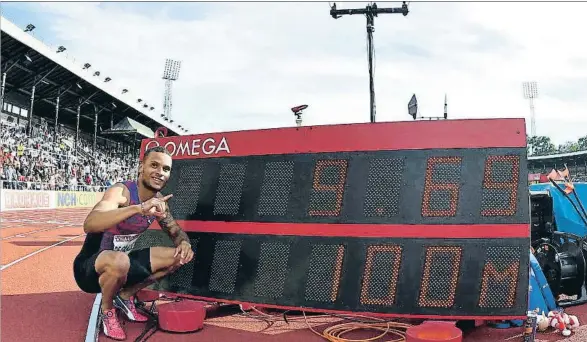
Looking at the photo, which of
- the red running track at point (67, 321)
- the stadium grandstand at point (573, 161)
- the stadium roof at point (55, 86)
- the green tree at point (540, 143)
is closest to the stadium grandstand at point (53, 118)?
the stadium roof at point (55, 86)

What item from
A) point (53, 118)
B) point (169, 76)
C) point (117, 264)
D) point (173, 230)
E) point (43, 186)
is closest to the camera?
point (117, 264)

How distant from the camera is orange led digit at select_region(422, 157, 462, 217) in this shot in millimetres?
4426

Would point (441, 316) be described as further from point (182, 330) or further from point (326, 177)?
point (182, 330)

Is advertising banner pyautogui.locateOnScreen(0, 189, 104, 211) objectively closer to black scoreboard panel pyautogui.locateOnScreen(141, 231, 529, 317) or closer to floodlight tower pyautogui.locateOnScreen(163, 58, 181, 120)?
black scoreboard panel pyautogui.locateOnScreen(141, 231, 529, 317)

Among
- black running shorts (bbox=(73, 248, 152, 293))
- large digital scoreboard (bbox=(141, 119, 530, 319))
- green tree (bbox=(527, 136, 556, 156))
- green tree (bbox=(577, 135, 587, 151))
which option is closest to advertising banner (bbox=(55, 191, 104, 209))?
black running shorts (bbox=(73, 248, 152, 293))

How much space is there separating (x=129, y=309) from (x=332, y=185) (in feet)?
8.66

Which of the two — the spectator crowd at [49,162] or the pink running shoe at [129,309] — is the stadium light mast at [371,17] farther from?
the spectator crowd at [49,162]

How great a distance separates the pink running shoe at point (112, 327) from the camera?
471 cm

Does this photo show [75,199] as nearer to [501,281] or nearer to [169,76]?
[501,281]

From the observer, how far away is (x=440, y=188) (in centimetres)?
446

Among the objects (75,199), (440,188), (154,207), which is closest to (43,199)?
(75,199)

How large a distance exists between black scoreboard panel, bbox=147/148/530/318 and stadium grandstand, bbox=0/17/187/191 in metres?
21.2

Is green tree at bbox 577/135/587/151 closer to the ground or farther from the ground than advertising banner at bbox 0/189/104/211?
farther from the ground

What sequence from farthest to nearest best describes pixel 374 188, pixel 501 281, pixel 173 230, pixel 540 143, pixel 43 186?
pixel 540 143 → pixel 43 186 → pixel 173 230 → pixel 374 188 → pixel 501 281
